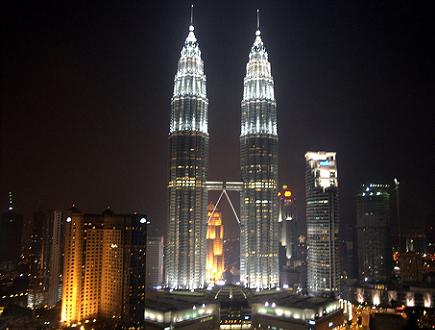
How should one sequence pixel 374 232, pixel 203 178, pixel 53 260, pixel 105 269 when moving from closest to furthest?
pixel 105 269
pixel 53 260
pixel 203 178
pixel 374 232

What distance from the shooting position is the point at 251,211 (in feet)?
114

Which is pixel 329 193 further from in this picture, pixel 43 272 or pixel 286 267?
pixel 43 272

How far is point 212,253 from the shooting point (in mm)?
40406

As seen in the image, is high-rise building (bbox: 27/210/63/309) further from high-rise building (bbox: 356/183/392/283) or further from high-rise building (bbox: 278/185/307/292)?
high-rise building (bbox: 356/183/392/283)

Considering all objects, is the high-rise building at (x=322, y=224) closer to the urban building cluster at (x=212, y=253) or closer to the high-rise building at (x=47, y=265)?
the urban building cluster at (x=212, y=253)

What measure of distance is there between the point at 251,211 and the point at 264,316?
9.19 m

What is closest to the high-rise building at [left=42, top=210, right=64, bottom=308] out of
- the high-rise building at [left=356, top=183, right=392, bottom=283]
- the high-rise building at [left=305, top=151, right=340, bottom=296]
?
the high-rise building at [left=305, top=151, right=340, bottom=296]

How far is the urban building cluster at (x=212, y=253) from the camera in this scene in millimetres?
24266

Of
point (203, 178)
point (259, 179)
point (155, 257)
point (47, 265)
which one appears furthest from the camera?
point (155, 257)

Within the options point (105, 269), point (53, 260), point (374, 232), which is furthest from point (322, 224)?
point (53, 260)

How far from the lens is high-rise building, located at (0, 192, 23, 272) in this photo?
31047 millimetres

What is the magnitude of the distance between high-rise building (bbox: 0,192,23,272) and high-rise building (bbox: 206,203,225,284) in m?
15.7

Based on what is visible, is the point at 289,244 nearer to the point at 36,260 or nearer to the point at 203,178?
the point at 203,178

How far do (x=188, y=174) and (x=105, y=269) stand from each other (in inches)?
449
